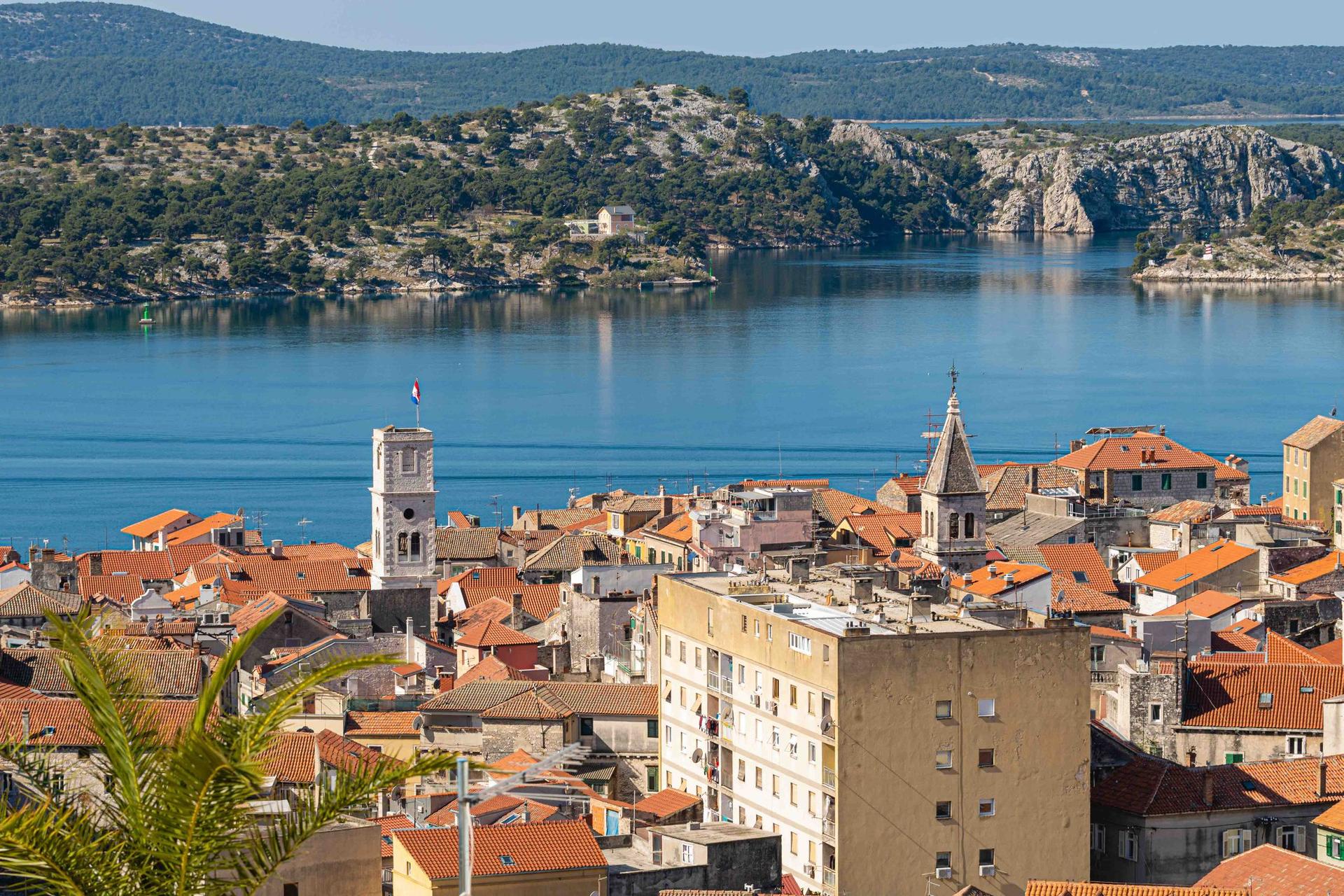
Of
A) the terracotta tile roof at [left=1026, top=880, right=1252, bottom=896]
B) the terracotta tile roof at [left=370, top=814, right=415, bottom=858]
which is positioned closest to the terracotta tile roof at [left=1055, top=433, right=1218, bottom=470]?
the terracotta tile roof at [left=370, top=814, right=415, bottom=858]

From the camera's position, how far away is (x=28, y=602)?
33.2 meters

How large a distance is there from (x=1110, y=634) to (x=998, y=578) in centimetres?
292

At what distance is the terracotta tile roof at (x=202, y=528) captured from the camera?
46.8 meters

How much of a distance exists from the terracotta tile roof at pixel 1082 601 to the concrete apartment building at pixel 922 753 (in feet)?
33.4

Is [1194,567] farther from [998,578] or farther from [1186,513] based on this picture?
[1186,513]

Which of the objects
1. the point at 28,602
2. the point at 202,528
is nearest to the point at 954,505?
the point at 28,602

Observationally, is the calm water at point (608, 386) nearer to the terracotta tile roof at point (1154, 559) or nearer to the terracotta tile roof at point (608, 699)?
the terracotta tile roof at point (1154, 559)

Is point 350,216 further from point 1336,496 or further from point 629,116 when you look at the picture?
point 1336,496

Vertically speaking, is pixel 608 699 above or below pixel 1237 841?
above

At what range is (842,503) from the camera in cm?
4234

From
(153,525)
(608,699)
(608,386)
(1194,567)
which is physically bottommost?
(608,386)

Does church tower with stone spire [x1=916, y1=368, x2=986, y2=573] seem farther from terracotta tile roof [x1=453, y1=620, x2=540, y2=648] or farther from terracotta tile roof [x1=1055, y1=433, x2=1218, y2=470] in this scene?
terracotta tile roof [x1=1055, y1=433, x2=1218, y2=470]

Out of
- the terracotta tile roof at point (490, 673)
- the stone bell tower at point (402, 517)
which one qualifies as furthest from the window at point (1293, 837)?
the stone bell tower at point (402, 517)

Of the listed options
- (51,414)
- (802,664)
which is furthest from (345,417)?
(802,664)
